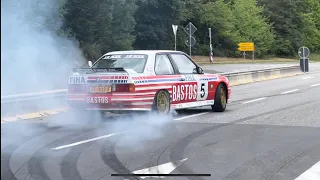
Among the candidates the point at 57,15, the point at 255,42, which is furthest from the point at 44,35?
the point at 255,42

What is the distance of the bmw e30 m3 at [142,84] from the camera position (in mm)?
10789

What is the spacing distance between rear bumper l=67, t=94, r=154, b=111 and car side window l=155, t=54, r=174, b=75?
963 mm

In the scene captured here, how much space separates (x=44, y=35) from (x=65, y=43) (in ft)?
5.81

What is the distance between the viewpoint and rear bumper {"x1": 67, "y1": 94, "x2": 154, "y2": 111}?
10.8m

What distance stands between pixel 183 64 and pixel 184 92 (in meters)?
0.76

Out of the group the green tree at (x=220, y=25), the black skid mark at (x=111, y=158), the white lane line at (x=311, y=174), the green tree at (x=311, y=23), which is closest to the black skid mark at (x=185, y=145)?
the black skid mark at (x=111, y=158)

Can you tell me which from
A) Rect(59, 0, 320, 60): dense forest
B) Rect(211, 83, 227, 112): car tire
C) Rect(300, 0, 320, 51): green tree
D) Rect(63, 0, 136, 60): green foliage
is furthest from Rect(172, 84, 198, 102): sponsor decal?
Rect(300, 0, 320, 51): green tree

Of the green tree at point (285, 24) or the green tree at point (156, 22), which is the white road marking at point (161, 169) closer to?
the green tree at point (156, 22)

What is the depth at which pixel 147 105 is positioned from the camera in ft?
36.2

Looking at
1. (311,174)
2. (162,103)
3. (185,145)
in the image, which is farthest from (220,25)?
(311,174)

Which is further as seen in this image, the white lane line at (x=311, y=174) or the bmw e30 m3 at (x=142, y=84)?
the bmw e30 m3 at (x=142, y=84)

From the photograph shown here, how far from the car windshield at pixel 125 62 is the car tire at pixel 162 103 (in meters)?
0.62

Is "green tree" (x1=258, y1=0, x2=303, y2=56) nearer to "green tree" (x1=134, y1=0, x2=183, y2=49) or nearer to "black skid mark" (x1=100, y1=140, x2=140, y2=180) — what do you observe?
"green tree" (x1=134, y1=0, x2=183, y2=49)

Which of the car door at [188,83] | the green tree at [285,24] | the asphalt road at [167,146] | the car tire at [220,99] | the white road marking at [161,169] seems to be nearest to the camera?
the white road marking at [161,169]
